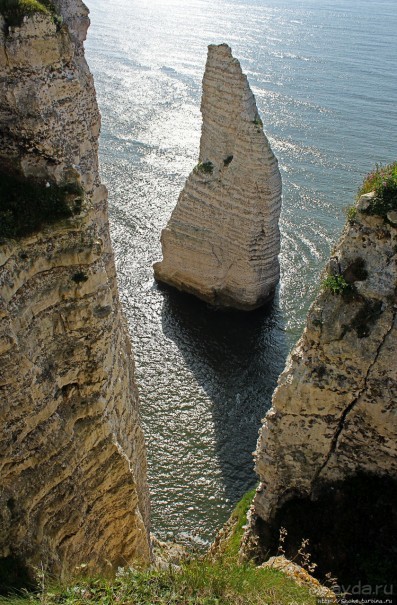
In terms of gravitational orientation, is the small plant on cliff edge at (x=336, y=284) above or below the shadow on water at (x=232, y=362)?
above

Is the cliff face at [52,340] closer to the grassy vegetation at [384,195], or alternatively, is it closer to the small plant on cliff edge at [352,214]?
the small plant on cliff edge at [352,214]

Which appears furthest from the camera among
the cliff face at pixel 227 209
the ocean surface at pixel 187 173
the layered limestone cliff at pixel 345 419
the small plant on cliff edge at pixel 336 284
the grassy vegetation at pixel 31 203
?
the cliff face at pixel 227 209

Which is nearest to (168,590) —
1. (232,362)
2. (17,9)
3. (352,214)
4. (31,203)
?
(31,203)

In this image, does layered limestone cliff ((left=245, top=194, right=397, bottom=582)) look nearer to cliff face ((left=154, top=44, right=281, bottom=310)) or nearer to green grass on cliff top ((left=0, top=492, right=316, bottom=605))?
green grass on cliff top ((left=0, top=492, right=316, bottom=605))

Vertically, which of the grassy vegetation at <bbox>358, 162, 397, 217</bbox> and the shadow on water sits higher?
the grassy vegetation at <bbox>358, 162, 397, 217</bbox>

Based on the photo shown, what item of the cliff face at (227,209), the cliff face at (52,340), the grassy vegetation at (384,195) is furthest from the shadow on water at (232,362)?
the grassy vegetation at (384,195)

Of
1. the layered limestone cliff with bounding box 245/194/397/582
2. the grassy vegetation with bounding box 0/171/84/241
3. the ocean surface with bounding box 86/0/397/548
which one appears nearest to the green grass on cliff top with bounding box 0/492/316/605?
the layered limestone cliff with bounding box 245/194/397/582

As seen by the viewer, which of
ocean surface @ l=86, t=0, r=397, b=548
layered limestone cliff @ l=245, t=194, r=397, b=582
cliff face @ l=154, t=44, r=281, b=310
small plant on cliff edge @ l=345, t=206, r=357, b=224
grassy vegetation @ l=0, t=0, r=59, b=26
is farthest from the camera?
cliff face @ l=154, t=44, r=281, b=310

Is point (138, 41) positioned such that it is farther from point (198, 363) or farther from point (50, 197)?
point (50, 197)
